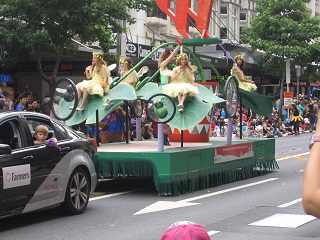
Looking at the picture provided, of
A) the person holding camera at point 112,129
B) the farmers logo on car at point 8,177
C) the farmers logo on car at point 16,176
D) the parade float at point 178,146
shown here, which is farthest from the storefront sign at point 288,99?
the farmers logo on car at point 8,177

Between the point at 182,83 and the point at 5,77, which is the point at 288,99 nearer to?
the point at 5,77

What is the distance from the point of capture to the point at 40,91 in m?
32.5

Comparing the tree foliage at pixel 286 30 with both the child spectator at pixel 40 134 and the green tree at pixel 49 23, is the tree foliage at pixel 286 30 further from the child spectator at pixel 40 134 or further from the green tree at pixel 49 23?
the child spectator at pixel 40 134

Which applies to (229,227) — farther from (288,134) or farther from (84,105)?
(288,134)

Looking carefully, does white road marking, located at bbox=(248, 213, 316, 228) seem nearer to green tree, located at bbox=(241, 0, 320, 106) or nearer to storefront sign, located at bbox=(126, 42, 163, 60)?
storefront sign, located at bbox=(126, 42, 163, 60)

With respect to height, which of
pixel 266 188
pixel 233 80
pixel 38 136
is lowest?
pixel 266 188

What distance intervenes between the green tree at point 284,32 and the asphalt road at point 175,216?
29.0m

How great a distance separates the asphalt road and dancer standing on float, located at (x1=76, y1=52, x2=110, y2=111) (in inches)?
70.6

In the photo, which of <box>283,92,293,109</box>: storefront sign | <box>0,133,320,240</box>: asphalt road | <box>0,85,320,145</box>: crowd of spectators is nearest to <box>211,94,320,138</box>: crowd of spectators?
<box>0,85,320,145</box>: crowd of spectators

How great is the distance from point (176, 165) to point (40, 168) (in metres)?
3.54

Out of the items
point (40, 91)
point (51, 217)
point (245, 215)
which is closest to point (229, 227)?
point (245, 215)

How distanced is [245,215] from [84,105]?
4.54 metres

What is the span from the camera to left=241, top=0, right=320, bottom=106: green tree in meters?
42.0

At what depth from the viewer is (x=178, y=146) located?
13.8m
